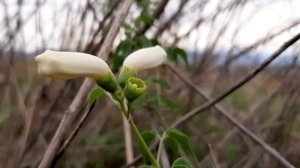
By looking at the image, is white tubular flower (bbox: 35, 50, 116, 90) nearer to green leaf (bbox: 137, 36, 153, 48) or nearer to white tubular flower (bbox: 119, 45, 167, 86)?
white tubular flower (bbox: 119, 45, 167, 86)

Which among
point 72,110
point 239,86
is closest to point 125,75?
point 72,110

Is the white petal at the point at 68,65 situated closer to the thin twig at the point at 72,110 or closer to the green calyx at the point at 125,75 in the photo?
the green calyx at the point at 125,75

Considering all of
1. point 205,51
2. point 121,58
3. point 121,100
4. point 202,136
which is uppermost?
point 121,100

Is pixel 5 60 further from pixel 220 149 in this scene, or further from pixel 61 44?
pixel 220 149

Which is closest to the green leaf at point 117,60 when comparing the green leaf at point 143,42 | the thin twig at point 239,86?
the green leaf at point 143,42

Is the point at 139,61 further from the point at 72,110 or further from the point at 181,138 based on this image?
the point at 72,110

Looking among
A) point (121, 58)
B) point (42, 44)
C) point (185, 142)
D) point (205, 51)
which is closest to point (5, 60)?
point (42, 44)

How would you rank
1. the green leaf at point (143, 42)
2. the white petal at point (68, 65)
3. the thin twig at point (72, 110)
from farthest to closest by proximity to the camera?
the green leaf at point (143, 42) < the thin twig at point (72, 110) < the white petal at point (68, 65)
